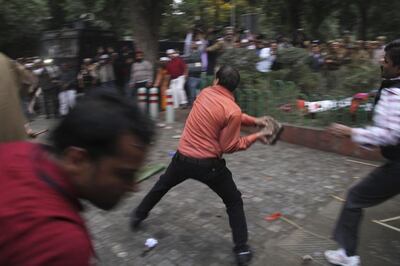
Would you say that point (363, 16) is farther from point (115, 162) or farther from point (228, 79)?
point (115, 162)

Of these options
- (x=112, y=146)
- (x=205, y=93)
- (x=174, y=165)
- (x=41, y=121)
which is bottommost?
(x=41, y=121)

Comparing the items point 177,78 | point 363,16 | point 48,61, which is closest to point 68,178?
point 177,78

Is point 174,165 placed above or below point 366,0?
below

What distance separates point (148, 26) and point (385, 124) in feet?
33.1

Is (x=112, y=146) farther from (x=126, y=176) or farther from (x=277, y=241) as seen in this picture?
(x=277, y=241)

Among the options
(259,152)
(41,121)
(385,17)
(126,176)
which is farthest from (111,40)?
(385,17)

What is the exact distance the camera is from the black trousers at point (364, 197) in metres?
3.22

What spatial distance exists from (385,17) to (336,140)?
17860 millimetres

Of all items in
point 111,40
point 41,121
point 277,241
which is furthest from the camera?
point 111,40

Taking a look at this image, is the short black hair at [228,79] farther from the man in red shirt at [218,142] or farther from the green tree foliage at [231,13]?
the green tree foliage at [231,13]

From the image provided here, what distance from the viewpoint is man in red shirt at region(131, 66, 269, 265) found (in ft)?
11.3

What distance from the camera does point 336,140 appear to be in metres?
6.93

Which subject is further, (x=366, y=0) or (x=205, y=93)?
(x=366, y=0)

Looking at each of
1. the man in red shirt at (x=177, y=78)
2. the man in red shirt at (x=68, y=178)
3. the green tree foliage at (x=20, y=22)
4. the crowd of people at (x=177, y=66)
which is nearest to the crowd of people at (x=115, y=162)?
the man in red shirt at (x=68, y=178)
